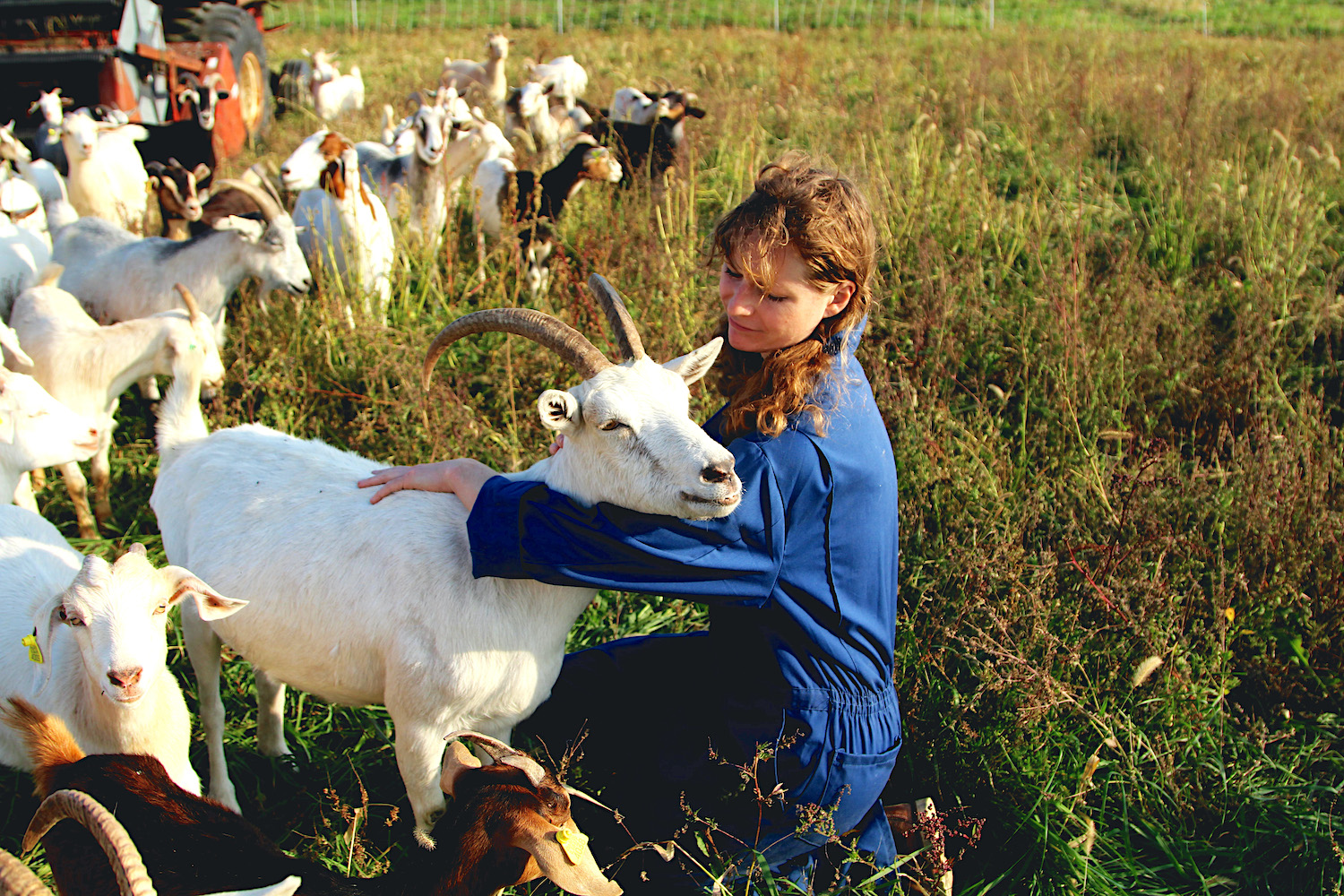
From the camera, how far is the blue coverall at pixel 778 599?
2189 mm

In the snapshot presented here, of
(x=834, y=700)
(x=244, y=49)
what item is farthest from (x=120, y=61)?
(x=834, y=700)

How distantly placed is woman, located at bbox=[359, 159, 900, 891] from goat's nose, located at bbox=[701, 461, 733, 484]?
9 cm

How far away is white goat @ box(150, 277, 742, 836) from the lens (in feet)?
7.69

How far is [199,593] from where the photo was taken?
8.07 ft

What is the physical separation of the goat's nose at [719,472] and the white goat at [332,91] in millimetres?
11723

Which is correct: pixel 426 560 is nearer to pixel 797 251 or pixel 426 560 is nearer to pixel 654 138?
pixel 797 251

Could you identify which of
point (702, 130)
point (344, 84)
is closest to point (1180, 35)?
point (702, 130)

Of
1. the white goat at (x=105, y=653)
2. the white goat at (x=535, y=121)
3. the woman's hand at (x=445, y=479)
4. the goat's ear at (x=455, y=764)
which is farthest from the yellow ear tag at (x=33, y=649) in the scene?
→ the white goat at (x=535, y=121)

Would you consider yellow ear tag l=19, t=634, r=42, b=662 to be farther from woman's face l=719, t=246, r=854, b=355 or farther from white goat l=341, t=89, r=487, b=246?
white goat l=341, t=89, r=487, b=246

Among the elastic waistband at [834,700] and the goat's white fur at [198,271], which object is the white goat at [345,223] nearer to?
Result: the goat's white fur at [198,271]

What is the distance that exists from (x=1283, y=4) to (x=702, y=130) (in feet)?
64.9

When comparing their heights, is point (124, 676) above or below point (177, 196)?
below

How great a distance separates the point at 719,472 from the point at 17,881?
1486mm

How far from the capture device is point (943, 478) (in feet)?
12.5
